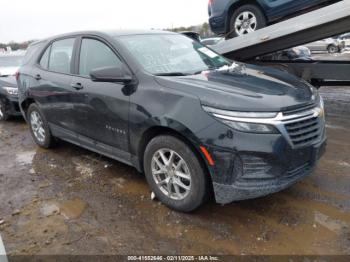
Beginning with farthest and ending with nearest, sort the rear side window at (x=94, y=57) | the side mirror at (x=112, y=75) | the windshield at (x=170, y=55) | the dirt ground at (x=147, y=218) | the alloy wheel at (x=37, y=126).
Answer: the alloy wheel at (x=37, y=126) → the rear side window at (x=94, y=57) → the windshield at (x=170, y=55) → the side mirror at (x=112, y=75) → the dirt ground at (x=147, y=218)

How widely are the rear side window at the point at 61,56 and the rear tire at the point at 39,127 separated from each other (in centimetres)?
80

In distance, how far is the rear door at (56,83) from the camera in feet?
14.3

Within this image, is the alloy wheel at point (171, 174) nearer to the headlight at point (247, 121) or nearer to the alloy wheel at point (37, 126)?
the headlight at point (247, 121)

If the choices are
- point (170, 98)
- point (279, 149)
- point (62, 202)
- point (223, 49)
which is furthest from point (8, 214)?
point (223, 49)

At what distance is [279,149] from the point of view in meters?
2.79

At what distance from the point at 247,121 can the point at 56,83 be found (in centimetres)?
281

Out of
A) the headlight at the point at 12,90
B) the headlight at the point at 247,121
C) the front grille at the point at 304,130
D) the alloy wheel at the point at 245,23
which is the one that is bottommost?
the headlight at the point at 12,90

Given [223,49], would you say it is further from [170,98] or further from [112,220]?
[112,220]

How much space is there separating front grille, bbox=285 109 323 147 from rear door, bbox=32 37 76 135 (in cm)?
259

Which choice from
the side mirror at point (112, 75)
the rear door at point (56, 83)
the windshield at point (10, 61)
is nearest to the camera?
the side mirror at point (112, 75)

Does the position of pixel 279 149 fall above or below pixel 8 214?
above

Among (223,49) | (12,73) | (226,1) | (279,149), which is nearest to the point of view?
(279,149)

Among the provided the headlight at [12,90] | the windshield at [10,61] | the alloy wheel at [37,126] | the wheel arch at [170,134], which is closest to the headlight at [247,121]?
the wheel arch at [170,134]

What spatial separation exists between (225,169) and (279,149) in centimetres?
46
